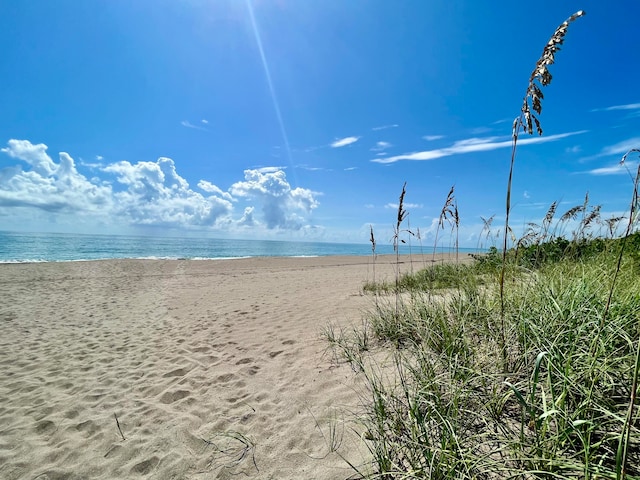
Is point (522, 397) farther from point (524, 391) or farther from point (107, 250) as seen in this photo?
point (107, 250)

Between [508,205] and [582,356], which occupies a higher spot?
[508,205]

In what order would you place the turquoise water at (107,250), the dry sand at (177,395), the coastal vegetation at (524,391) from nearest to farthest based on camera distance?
the coastal vegetation at (524,391) → the dry sand at (177,395) → the turquoise water at (107,250)

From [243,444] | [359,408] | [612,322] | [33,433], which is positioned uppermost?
[612,322]

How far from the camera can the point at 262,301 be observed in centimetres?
991

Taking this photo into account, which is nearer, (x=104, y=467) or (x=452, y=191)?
(x=104, y=467)

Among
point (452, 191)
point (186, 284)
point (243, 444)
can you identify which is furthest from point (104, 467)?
point (186, 284)

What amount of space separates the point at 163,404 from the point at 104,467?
3.37ft

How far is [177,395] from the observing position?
4098 mm

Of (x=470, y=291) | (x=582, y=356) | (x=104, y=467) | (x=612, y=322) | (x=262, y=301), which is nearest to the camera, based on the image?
(x=582, y=356)

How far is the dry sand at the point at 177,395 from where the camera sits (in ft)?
9.31

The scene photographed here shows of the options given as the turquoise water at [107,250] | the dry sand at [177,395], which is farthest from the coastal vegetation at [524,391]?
the turquoise water at [107,250]

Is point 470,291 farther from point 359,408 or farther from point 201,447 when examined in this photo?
point 201,447

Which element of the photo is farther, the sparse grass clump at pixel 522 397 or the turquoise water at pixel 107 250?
the turquoise water at pixel 107 250

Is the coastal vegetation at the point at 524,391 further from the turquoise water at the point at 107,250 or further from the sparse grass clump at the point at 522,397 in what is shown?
the turquoise water at the point at 107,250
